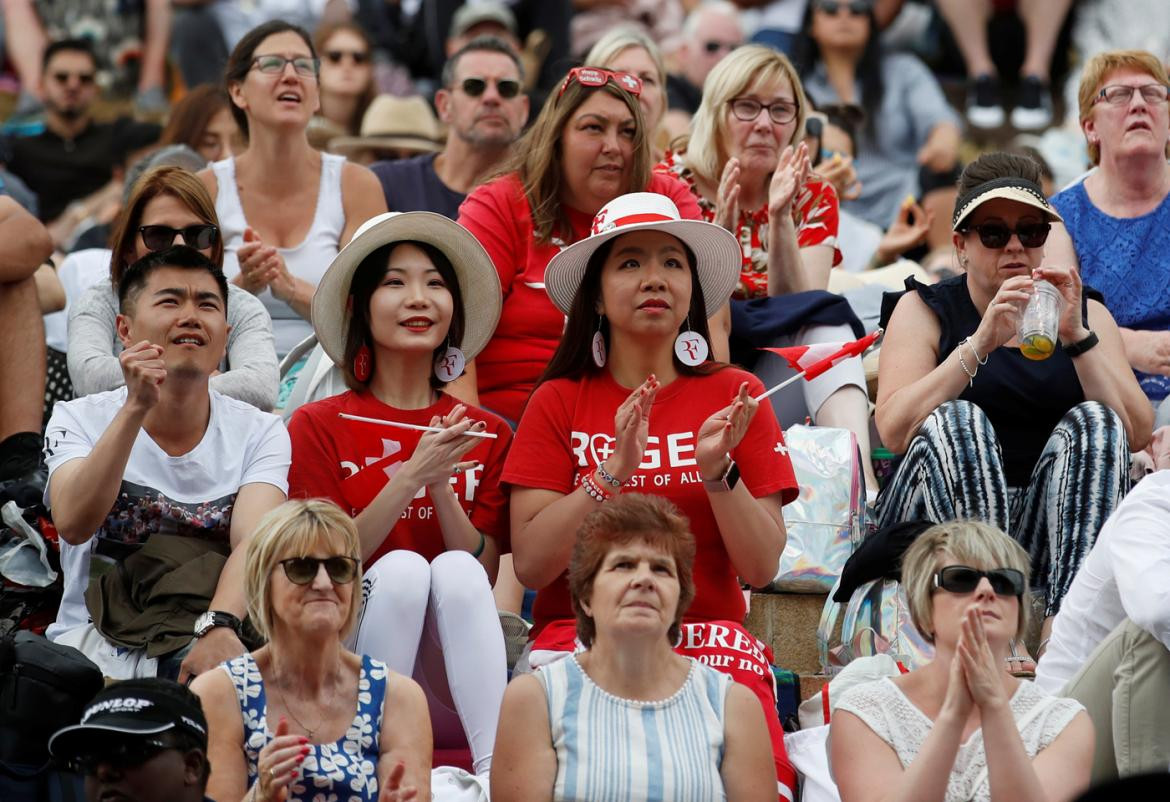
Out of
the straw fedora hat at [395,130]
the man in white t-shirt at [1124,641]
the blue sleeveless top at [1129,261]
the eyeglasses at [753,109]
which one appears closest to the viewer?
the man in white t-shirt at [1124,641]

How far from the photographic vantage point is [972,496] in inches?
220

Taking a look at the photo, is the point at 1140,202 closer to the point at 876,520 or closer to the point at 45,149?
the point at 876,520

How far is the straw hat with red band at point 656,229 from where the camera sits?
17.7 ft

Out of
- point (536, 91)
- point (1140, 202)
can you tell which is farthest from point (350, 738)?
point (536, 91)

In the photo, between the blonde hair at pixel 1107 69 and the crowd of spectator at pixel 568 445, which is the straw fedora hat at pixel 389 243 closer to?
the crowd of spectator at pixel 568 445

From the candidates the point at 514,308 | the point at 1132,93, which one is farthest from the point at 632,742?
the point at 1132,93

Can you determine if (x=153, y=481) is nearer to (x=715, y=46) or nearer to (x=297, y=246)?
A: (x=297, y=246)

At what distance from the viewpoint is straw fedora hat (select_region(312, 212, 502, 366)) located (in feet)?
18.3

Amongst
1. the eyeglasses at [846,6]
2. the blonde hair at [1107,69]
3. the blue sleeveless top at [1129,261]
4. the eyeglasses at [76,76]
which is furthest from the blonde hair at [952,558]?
the eyeglasses at [76,76]

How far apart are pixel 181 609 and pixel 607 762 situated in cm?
123

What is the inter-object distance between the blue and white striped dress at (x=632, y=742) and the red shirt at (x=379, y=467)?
903mm

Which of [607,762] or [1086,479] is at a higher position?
[1086,479]

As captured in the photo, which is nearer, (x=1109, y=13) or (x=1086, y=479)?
(x=1086, y=479)

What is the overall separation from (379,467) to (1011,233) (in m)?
2.02
